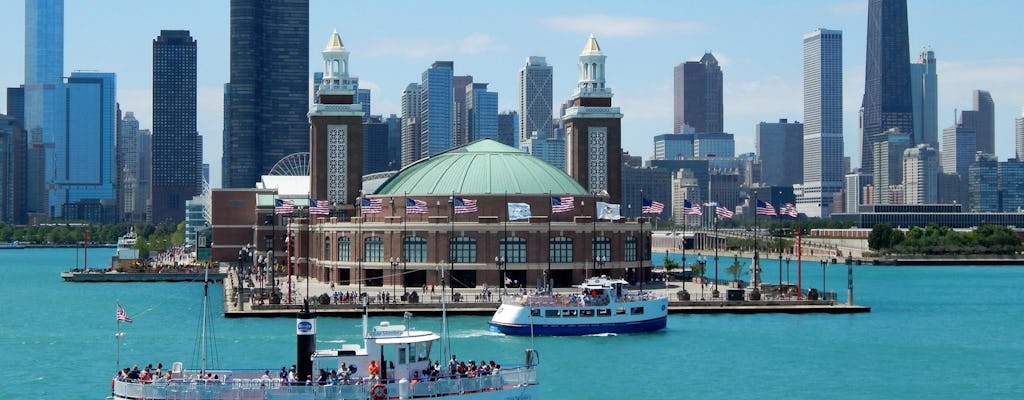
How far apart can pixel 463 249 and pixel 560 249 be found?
840cm

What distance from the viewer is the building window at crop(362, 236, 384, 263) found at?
464 ft

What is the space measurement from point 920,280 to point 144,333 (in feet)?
383

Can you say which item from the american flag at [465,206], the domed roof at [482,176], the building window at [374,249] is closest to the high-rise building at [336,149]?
the domed roof at [482,176]

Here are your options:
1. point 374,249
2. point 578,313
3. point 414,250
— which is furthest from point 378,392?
point 374,249

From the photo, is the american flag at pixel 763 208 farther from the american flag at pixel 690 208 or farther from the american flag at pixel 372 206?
the american flag at pixel 372 206

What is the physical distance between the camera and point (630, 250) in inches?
5635

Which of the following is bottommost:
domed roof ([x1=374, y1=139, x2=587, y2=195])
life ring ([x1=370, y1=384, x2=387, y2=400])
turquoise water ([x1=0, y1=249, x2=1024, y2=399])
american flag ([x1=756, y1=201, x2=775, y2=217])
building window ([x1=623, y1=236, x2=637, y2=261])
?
turquoise water ([x1=0, y1=249, x2=1024, y2=399])

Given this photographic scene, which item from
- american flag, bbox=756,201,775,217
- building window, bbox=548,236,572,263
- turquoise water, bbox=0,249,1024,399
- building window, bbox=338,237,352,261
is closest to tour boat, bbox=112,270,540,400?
turquoise water, bbox=0,249,1024,399

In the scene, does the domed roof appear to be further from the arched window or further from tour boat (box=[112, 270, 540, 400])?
tour boat (box=[112, 270, 540, 400])

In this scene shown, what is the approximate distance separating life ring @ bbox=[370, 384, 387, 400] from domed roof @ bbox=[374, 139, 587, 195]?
84763mm

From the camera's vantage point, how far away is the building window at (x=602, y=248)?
459 feet

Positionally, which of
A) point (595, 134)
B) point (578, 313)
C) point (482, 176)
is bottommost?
point (578, 313)

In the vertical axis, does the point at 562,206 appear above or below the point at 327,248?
above

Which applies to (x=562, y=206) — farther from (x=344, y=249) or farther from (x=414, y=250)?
(x=344, y=249)
